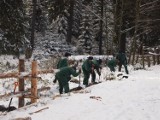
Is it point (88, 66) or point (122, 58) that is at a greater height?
point (122, 58)

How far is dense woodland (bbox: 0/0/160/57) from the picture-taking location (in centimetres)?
3085

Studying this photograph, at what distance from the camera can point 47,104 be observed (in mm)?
13055

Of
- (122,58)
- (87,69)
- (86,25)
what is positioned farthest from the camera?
(86,25)

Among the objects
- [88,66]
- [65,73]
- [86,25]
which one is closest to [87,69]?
[88,66]

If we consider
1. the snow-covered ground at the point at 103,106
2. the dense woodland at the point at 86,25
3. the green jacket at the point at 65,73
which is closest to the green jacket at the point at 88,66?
the snow-covered ground at the point at 103,106

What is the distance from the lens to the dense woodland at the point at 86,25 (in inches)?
1215

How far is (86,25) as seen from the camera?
50.8m

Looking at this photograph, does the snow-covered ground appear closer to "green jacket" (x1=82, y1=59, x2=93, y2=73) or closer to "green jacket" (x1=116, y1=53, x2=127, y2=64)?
"green jacket" (x1=82, y1=59, x2=93, y2=73)

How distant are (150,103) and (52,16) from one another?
38.7 m

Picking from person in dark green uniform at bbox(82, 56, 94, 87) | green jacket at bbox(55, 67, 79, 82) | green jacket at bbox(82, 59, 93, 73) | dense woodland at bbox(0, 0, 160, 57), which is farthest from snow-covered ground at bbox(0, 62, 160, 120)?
dense woodland at bbox(0, 0, 160, 57)

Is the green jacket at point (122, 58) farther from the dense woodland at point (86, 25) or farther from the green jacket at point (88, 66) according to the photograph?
the dense woodland at point (86, 25)

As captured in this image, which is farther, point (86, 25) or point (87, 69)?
point (86, 25)

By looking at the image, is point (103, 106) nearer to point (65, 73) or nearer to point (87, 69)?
point (65, 73)

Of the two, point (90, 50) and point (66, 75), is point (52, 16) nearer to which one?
point (90, 50)
